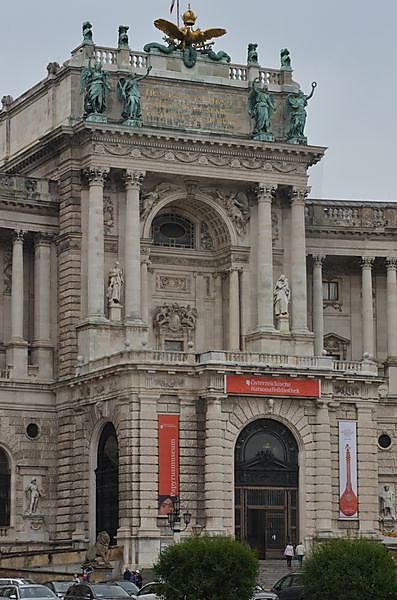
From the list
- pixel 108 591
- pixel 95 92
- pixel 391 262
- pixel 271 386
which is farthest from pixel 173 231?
pixel 108 591

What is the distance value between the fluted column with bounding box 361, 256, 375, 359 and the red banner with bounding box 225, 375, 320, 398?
1333 cm

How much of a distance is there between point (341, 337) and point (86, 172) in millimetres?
18170

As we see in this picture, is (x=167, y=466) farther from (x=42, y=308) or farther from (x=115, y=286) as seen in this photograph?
(x=42, y=308)

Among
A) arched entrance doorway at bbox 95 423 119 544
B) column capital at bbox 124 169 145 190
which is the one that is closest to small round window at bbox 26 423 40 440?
arched entrance doorway at bbox 95 423 119 544

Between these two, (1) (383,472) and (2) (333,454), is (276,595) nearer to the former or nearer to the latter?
(2) (333,454)

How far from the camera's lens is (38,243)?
90.2m

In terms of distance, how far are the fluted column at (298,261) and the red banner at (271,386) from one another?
22.7 feet

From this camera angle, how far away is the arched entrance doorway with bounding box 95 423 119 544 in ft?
274

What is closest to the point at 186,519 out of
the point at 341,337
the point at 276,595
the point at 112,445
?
the point at 112,445

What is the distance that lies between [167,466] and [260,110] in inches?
780

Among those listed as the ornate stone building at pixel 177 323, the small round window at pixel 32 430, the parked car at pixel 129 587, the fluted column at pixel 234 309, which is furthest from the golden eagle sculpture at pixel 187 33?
the parked car at pixel 129 587

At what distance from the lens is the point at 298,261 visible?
A: 91.1 metres

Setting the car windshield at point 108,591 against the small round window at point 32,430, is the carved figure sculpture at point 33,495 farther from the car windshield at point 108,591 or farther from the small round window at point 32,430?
the car windshield at point 108,591

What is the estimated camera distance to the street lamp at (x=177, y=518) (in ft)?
258
